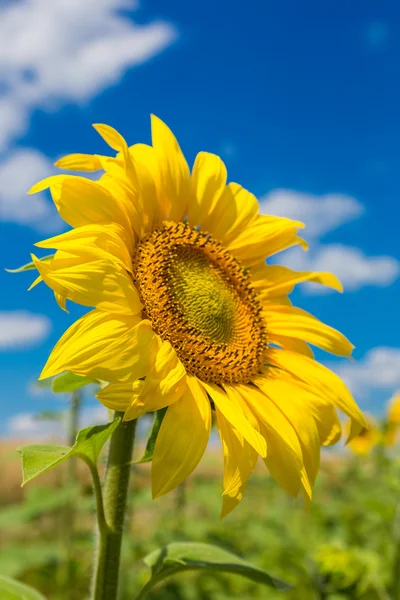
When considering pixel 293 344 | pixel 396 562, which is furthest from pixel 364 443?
pixel 293 344

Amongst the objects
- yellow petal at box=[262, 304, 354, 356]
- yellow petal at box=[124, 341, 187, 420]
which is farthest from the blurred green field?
yellow petal at box=[124, 341, 187, 420]

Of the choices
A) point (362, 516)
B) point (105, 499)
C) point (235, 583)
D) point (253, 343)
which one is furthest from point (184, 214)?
point (362, 516)

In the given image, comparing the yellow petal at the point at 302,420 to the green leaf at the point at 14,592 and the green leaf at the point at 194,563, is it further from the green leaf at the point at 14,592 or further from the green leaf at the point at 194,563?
the green leaf at the point at 14,592

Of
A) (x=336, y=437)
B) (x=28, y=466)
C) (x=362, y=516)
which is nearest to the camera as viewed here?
(x=28, y=466)

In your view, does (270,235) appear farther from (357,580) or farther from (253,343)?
(357,580)

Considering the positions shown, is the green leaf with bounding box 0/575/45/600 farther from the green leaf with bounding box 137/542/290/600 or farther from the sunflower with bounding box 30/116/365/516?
the sunflower with bounding box 30/116/365/516

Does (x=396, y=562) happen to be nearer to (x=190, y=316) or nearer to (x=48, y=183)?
(x=190, y=316)
